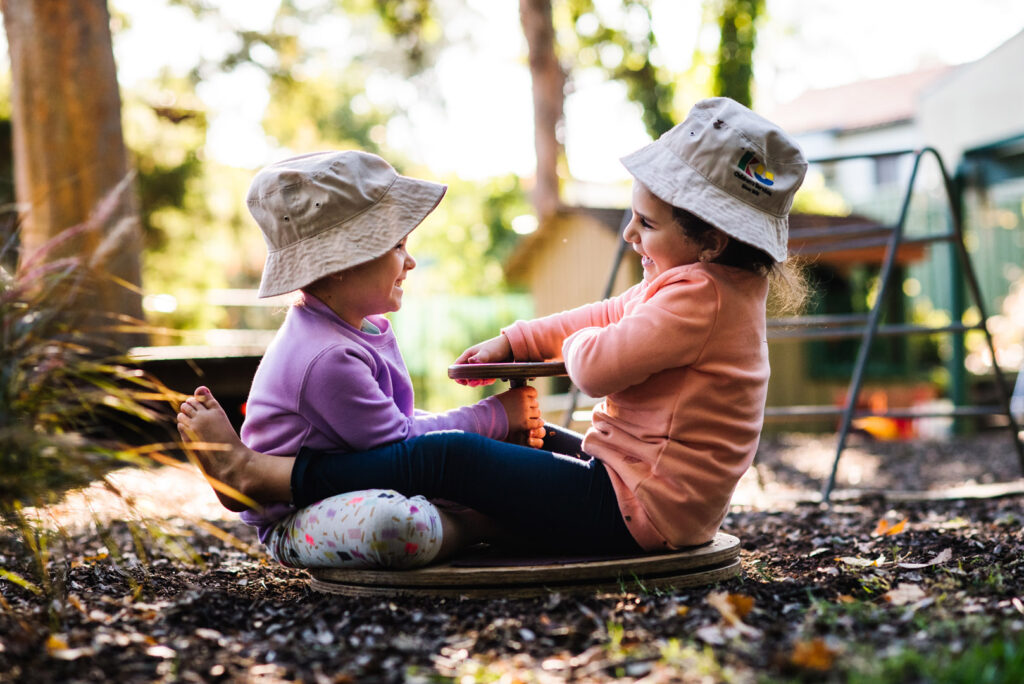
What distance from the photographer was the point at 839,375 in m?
11.4

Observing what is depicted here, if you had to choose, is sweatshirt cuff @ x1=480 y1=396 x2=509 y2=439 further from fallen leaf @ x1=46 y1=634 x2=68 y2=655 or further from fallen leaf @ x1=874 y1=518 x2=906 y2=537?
fallen leaf @ x1=874 y1=518 x2=906 y2=537

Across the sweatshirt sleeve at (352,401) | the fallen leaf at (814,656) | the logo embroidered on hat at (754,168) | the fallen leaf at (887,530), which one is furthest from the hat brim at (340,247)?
the fallen leaf at (887,530)

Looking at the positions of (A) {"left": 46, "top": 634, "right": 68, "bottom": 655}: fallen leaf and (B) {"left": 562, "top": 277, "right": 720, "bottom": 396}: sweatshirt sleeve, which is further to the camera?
(B) {"left": 562, "top": 277, "right": 720, "bottom": 396}: sweatshirt sleeve

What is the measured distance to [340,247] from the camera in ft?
8.18

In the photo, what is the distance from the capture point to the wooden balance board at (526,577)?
239 centimetres

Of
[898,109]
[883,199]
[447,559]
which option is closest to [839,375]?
[883,199]

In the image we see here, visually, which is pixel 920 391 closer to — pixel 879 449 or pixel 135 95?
pixel 879 449

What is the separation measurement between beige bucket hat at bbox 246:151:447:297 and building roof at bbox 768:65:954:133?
26205mm

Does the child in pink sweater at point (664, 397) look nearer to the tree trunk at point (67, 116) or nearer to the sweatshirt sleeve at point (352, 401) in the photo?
the sweatshirt sleeve at point (352, 401)

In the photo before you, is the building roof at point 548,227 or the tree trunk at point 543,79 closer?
the building roof at point 548,227

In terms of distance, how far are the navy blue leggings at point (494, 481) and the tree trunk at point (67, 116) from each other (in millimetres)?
4342

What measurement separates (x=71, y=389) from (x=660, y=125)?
41.8 feet

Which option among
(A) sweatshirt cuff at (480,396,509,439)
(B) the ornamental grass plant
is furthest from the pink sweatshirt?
(B) the ornamental grass plant

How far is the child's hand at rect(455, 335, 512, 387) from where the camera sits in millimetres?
2799
